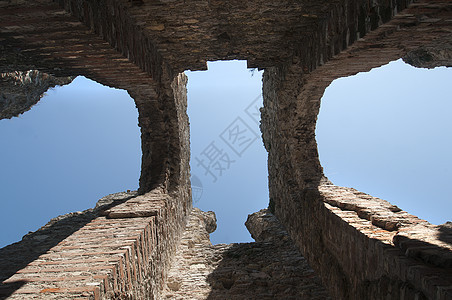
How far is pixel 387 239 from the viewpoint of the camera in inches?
102

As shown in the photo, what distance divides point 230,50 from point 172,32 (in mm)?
871

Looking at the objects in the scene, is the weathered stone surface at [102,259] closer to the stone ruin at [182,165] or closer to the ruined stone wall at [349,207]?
the stone ruin at [182,165]

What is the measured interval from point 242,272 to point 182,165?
191 cm

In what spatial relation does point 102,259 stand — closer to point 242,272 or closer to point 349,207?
point 242,272

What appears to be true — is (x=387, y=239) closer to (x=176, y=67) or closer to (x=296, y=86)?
(x=296, y=86)

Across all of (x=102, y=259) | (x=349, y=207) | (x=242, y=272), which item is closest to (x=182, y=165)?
(x=242, y=272)

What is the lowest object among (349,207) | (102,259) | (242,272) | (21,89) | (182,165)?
(242,272)

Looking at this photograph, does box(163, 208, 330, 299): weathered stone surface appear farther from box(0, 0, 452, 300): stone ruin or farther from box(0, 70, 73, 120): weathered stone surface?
box(0, 70, 73, 120): weathered stone surface

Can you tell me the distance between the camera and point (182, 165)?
5543mm

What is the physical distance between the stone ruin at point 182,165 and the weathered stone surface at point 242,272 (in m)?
0.02

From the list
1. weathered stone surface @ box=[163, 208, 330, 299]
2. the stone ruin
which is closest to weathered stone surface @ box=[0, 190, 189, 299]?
the stone ruin

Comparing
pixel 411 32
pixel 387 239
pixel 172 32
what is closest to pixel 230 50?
pixel 172 32

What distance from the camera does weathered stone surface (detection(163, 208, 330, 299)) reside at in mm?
3973

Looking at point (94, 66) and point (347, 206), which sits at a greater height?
point (94, 66)
